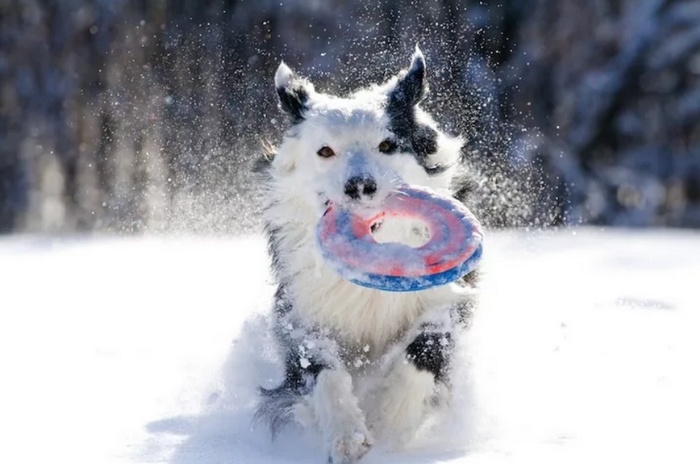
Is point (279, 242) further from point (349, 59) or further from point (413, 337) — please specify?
point (349, 59)

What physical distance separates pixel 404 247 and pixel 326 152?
2.24 ft

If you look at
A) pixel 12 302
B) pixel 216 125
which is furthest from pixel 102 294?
pixel 216 125

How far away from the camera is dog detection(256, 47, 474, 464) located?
4316 mm

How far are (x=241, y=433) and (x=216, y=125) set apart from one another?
9.69m

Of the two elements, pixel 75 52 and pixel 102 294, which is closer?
pixel 102 294

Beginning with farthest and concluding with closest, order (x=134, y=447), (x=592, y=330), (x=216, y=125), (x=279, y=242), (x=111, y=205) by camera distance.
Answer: (x=111, y=205) → (x=216, y=125) → (x=592, y=330) → (x=279, y=242) → (x=134, y=447)

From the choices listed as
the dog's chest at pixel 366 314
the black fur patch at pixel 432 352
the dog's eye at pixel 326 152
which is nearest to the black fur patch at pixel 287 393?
the dog's chest at pixel 366 314

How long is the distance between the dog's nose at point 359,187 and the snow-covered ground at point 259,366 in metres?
0.86

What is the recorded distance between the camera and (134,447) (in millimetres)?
4258

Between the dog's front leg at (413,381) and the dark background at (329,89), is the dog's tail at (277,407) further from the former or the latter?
the dark background at (329,89)

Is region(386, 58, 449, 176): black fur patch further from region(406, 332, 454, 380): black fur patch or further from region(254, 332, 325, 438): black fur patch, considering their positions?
region(254, 332, 325, 438): black fur patch

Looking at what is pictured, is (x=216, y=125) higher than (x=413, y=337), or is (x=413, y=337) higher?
(x=216, y=125)

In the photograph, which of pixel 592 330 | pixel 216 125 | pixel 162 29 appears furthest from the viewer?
pixel 162 29

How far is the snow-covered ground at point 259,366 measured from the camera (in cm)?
415
